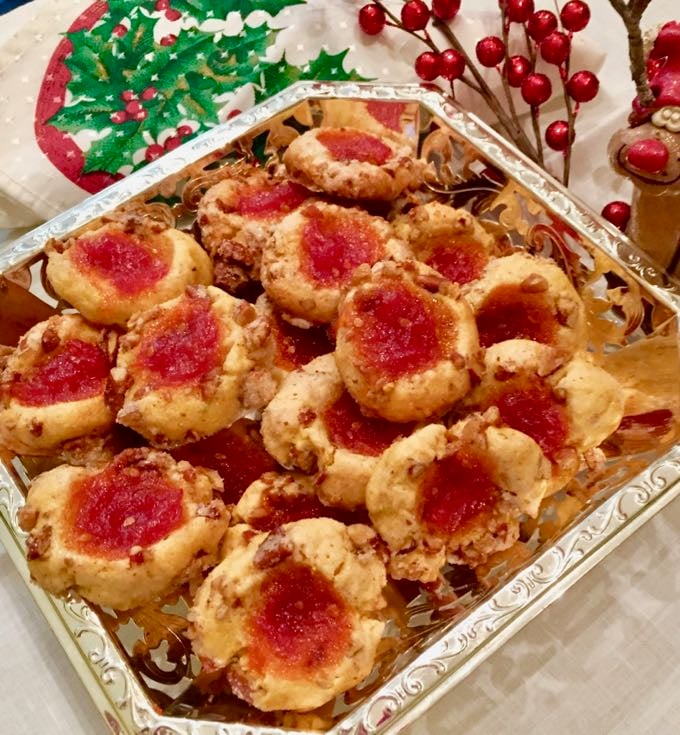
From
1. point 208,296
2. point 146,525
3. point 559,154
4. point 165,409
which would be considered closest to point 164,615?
point 146,525

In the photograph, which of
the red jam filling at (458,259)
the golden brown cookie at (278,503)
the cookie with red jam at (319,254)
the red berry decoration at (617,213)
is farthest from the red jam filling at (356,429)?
the red berry decoration at (617,213)

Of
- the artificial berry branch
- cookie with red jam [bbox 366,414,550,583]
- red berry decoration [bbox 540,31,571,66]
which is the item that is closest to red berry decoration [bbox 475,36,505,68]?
the artificial berry branch

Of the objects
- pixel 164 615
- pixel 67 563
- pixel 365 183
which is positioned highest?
pixel 365 183

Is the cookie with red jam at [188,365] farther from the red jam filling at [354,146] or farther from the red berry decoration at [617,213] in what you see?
the red berry decoration at [617,213]

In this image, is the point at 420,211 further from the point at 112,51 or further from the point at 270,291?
the point at 112,51

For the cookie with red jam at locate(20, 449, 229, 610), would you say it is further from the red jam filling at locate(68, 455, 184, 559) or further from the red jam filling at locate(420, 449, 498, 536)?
the red jam filling at locate(420, 449, 498, 536)

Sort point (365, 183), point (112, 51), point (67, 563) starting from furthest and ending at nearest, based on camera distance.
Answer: point (112, 51), point (365, 183), point (67, 563)

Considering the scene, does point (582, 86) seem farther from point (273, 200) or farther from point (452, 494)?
point (452, 494)
